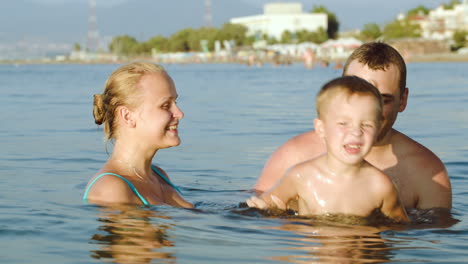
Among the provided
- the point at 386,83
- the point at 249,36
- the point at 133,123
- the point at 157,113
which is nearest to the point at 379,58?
the point at 386,83

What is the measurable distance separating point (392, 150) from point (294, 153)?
0.69 metres

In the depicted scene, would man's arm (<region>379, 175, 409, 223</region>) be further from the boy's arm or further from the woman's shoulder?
the woman's shoulder

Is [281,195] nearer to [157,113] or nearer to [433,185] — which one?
[157,113]

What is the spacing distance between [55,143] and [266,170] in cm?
602

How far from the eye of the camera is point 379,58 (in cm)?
516

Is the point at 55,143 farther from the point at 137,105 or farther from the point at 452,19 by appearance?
the point at 452,19

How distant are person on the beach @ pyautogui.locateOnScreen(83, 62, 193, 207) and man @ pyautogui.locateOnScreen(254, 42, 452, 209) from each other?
98 centimetres

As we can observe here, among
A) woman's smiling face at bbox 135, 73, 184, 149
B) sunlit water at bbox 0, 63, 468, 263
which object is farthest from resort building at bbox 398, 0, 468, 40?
woman's smiling face at bbox 135, 73, 184, 149

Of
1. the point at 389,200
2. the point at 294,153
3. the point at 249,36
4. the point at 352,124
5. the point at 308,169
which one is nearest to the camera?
the point at 352,124

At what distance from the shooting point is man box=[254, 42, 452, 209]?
5172 mm

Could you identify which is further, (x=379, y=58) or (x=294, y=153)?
(x=294, y=153)

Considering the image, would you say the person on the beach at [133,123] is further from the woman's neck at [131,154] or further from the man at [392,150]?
the man at [392,150]

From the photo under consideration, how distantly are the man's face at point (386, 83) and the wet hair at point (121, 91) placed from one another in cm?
133

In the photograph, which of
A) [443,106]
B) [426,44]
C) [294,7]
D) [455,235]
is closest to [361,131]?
[455,235]
